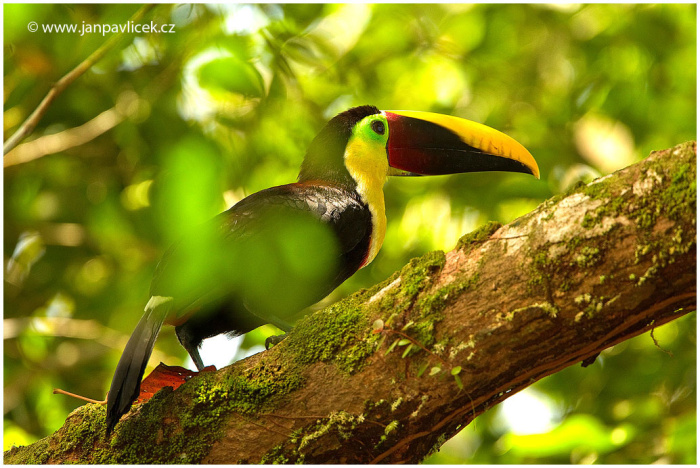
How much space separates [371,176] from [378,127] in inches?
11.9

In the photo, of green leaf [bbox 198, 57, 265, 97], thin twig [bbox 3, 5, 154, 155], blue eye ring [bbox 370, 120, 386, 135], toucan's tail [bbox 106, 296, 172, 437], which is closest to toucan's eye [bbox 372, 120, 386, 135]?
blue eye ring [bbox 370, 120, 386, 135]

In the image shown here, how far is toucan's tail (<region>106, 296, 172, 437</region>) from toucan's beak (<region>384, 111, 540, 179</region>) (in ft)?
5.53

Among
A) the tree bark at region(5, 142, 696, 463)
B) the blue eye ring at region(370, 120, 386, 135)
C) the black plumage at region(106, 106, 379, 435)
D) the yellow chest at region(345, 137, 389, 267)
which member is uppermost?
the blue eye ring at region(370, 120, 386, 135)

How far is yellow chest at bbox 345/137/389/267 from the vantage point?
346cm

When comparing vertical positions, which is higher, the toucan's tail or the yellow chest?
the yellow chest

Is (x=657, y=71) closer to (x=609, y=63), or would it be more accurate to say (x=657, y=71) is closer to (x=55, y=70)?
(x=609, y=63)

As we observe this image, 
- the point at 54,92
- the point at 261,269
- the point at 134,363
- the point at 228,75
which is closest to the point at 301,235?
the point at 261,269

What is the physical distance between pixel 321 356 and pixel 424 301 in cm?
37

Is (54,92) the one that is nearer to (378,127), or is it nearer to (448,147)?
(378,127)

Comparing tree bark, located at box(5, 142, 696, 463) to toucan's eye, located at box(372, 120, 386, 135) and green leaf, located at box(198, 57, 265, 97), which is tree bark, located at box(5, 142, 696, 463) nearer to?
green leaf, located at box(198, 57, 265, 97)

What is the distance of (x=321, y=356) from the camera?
2.17 meters

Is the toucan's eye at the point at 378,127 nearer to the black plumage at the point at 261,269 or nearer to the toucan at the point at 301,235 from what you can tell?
the toucan at the point at 301,235

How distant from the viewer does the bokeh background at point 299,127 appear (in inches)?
145

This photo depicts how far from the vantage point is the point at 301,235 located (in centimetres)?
279
